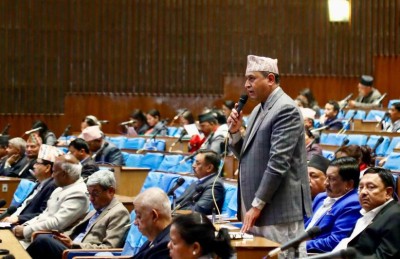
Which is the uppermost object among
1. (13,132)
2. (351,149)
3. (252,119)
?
(252,119)

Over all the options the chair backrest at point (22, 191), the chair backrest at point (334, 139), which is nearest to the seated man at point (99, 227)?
the chair backrest at point (22, 191)

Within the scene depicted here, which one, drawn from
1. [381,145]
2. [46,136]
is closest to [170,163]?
[381,145]

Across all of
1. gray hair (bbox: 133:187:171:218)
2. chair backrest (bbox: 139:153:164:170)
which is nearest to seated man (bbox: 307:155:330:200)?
gray hair (bbox: 133:187:171:218)

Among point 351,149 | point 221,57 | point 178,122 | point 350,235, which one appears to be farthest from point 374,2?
point 350,235

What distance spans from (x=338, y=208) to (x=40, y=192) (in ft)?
10.6

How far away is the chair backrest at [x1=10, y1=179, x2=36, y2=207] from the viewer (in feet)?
26.7

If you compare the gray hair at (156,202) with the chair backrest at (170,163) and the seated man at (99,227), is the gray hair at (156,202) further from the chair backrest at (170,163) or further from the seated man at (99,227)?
the chair backrest at (170,163)

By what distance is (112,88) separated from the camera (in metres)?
14.7

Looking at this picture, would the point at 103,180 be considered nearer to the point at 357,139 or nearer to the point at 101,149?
the point at 101,149

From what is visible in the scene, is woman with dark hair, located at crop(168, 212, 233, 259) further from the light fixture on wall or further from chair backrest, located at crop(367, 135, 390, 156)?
the light fixture on wall

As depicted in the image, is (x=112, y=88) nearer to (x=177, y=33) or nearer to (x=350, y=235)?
(x=177, y=33)

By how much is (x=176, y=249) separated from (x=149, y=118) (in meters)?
9.75

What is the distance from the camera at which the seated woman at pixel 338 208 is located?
15.7 feet

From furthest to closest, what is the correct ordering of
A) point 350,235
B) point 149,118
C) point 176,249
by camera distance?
point 149,118 → point 350,235 → point 176,249
